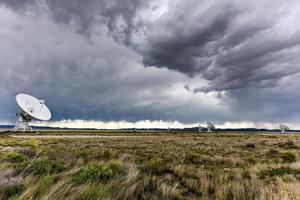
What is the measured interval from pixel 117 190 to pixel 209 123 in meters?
115

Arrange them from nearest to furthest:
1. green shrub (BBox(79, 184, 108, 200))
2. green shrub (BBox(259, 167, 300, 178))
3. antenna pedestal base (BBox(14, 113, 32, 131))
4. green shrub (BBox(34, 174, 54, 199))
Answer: green shrub (BBox(34, 174, 54, 199))
green shrub (BBox(79, 184, 108, 200))
green shrub (BBox(259, 167, 300, 178))
antenna pedestal base (BBox(14, 113, 32, 131))

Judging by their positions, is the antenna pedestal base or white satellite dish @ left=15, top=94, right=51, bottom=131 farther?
the antenna pedestal base

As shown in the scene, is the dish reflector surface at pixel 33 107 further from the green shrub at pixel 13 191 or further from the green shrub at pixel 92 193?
the green shrub at pixel 92 193

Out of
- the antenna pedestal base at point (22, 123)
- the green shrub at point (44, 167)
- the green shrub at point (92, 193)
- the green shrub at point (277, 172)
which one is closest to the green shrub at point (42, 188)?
the green shrub at point (92, 193)

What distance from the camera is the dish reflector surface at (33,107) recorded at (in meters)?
62.4

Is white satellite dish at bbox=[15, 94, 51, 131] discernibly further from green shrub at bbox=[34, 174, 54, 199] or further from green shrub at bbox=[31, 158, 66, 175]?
green shrub at bbox=[34, 174, 54, 199]

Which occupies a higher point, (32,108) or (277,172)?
→ (32,108)

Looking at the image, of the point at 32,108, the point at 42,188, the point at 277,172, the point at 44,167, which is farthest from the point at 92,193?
the point at 32,108

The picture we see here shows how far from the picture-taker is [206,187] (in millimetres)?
6555

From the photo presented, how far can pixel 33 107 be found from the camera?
67.6m

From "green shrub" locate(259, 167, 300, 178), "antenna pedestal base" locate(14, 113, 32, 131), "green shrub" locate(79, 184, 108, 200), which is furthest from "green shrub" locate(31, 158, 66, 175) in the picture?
"antenna pedestal base" locate(14, 113, 32, 131)

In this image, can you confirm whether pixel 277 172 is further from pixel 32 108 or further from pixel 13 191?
pixel 32 108

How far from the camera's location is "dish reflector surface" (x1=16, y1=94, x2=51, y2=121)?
62434 millimetres

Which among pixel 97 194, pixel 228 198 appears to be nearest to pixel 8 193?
pixel 97 194
